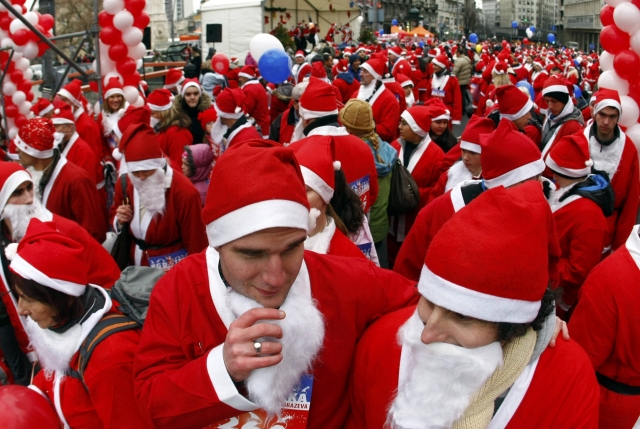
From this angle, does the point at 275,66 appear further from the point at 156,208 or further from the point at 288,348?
the point at 288,348

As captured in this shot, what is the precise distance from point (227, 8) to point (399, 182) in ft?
71.1

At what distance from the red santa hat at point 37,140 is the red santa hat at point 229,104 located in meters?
1.86

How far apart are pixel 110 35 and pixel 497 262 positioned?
301 inches

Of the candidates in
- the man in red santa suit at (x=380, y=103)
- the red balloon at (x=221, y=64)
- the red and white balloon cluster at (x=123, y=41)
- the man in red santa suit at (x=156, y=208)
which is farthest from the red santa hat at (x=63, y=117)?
the red balloon at (x=221, y=64)

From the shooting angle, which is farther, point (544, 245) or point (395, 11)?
point (395, 11)

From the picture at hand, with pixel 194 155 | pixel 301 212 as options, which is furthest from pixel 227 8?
pixel 301 212

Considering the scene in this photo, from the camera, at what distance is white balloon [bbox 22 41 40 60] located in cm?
835

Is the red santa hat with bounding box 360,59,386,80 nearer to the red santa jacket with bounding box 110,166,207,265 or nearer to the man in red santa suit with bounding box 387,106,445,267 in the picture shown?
the man in red santa suit with bounding box 387,106,445,267

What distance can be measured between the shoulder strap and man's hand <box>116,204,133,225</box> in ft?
5.98

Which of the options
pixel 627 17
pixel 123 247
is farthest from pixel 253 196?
pixel 627 17

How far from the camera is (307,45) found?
78.8 ft

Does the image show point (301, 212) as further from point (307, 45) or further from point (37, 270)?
point (307, 45)

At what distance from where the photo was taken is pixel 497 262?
156 cm

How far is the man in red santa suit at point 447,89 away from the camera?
11665 millimetres
